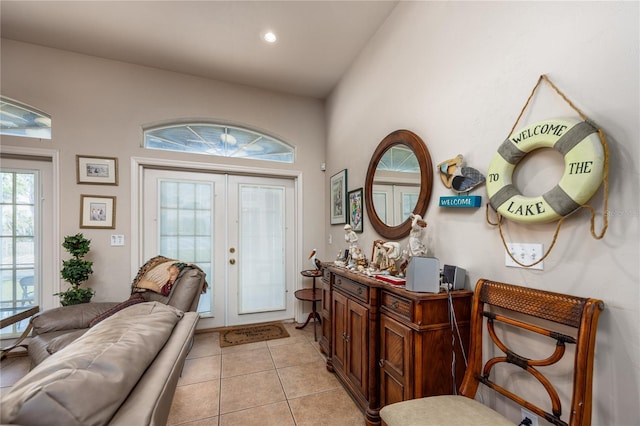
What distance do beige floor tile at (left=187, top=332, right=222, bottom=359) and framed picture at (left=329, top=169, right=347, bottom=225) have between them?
1.98 m

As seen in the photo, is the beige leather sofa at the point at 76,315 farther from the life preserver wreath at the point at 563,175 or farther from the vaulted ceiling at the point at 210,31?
the life preserver wreath at the point at 563,175

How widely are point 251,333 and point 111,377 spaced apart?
2.82 m

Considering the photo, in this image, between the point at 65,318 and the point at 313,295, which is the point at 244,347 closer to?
the point at 313,295

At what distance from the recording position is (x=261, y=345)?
297 centimetres

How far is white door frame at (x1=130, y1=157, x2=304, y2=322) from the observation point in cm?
304

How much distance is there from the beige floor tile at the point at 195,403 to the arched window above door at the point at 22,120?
2.98m

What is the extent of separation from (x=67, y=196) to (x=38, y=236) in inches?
20.3

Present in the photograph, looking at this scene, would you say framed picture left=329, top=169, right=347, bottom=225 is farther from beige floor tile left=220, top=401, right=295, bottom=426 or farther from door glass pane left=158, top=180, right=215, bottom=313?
beige floor tile left=220, top=401, right=295, bottom=426

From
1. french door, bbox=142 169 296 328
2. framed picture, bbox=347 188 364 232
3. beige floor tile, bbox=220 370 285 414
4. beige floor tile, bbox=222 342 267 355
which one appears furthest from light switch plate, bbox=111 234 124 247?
framed picture, bbox=347 188 364 232

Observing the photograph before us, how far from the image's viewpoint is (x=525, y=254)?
124 cm

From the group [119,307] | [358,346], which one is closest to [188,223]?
[119,307]

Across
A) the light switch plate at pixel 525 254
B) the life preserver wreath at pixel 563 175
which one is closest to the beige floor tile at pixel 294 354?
the light switch plate at pixel 525 254

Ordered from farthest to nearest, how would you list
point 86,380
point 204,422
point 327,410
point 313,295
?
point 313,295 < point 327,410 < point 204,422 < point 86,380

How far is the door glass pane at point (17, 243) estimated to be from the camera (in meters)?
2.73
